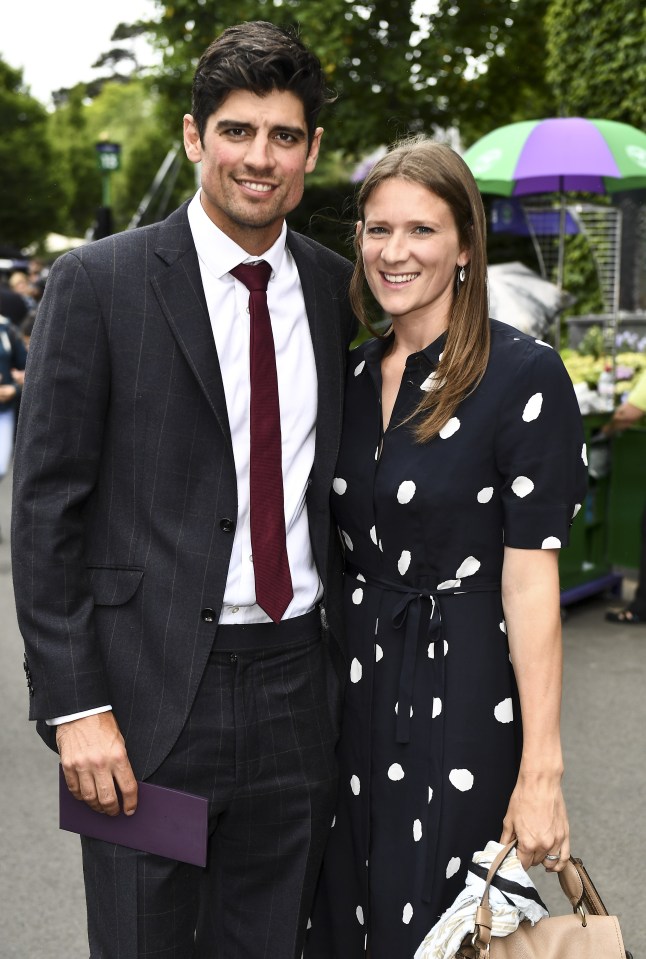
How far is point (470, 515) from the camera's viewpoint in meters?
2.37

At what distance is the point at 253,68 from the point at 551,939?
180 centimetres

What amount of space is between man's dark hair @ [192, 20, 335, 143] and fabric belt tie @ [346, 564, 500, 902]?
3.50 ft

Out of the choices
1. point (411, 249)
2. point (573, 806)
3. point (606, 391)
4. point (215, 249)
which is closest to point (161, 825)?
point (215, 249)

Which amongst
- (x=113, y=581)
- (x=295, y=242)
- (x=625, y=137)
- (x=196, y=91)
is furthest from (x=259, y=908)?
(x=625, y=137)

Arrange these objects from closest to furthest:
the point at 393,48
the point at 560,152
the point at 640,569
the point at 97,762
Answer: the point at 97,762 → the point at 640,569 → the point at 560,152 → the point at 393,48

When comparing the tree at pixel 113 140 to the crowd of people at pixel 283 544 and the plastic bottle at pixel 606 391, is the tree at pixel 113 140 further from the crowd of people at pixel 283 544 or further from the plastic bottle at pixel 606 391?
the crowd of people at pixel 283 544

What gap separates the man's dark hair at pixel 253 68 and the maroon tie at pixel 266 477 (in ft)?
1.17

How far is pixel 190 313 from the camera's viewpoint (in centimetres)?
231

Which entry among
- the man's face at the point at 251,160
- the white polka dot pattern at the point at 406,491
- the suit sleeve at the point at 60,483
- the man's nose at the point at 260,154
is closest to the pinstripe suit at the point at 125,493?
the suit sleeve at the point at 60,483

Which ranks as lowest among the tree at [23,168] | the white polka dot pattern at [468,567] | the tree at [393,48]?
the white polka dot pattern at [468,567]

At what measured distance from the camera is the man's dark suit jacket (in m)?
2.19

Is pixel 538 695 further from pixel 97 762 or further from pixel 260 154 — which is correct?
pixel 260 154

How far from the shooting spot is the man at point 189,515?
2.21 meters

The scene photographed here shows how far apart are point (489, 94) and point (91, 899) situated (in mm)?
18684
